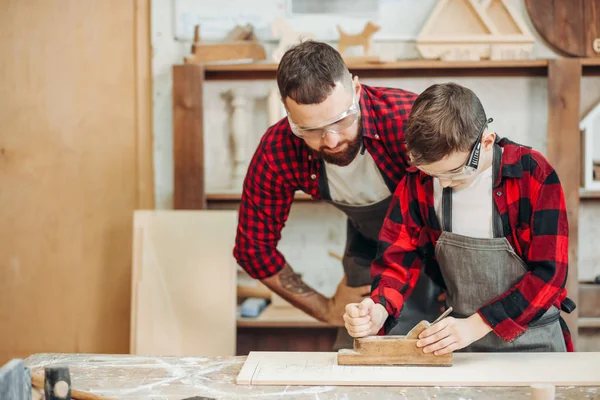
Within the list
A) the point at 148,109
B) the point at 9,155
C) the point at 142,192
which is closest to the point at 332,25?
the point at 148,109

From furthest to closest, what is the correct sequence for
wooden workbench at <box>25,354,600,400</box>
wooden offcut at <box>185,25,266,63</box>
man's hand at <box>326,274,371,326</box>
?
wooden offcut at <box>185,25,266,63</box> → man's hand at <box>326,274,371,326</box> → wooden workbench at <box>25,354,600,400</box>

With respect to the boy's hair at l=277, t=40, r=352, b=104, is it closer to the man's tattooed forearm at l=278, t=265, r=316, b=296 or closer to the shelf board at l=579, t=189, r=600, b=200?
the man's tattooed forearm at l=278, t=265, r=316, b=296

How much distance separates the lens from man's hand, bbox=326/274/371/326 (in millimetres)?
2465

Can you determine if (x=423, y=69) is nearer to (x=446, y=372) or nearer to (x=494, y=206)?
(x=494, y=206)

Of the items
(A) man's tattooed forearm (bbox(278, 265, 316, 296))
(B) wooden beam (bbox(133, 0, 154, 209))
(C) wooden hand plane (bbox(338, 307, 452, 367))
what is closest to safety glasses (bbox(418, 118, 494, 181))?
(C) wooden hand plane (bbox(338, 307, 452, 367))

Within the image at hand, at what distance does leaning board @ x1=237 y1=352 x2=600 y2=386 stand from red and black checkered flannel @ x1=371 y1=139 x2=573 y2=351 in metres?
0.10

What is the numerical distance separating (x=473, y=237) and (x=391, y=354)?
399mm

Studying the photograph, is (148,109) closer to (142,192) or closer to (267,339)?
(142,192)

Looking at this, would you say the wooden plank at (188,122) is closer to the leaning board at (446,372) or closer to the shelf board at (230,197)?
the shelf board at (230,197)

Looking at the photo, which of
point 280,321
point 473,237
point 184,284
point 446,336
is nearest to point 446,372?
point 446,336

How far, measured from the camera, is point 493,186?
177cm

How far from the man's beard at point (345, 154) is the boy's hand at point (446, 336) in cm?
66

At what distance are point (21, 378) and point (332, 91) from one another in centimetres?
109

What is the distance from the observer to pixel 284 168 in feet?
7.45
